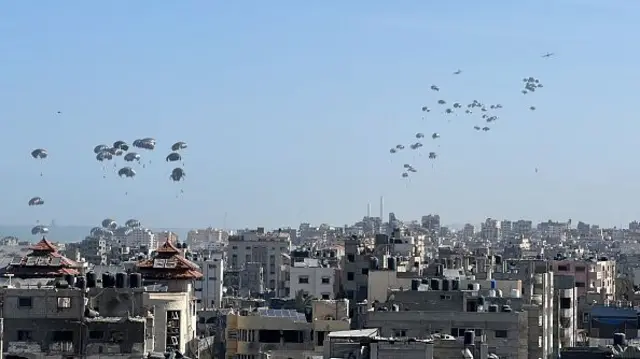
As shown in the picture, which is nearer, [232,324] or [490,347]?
[490,347]

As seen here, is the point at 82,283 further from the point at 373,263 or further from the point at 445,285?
the point at 373,263

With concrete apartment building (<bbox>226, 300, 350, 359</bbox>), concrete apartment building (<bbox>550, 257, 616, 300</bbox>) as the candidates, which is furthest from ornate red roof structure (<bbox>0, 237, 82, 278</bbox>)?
concrete apartment building (<bbox>550, 257, 616, 300</bbox>)

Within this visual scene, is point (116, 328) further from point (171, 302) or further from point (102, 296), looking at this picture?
point (171, 302)

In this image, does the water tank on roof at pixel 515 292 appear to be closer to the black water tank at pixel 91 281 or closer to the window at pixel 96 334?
the black water tank at pixel 91 281

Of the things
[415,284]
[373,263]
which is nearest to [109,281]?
[415,284]

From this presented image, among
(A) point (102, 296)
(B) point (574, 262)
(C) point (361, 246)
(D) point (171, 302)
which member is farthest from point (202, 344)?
(B) point (574, 262)

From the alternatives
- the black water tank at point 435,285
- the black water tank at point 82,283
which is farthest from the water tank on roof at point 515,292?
the black water tank at point 82,283
